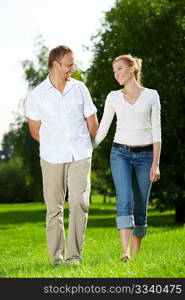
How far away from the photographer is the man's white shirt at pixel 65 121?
761 cm

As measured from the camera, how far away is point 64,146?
7629mm

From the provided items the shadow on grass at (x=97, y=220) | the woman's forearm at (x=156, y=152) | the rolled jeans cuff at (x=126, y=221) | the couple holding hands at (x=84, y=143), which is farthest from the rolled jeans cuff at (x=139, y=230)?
the shadow on grass at (x=97, y=220)

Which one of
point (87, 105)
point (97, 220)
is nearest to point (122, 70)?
point (87, 105)

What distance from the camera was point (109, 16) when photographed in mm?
29016

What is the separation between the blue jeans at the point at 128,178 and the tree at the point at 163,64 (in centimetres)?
1772

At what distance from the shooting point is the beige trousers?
7.61 metres

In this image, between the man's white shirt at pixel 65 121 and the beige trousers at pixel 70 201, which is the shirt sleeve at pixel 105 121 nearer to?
the man's white shirt at pixel 65 121

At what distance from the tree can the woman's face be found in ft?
58.2

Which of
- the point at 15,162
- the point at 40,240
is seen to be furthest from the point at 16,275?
the point at 15,162

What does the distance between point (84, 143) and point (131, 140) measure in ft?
1.88

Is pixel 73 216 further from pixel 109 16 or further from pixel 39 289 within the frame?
pixel 109 16

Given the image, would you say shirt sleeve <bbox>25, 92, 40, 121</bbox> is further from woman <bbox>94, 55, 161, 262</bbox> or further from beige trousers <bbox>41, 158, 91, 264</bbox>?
woman <bbox>94, 55, 161, 262</bbox>

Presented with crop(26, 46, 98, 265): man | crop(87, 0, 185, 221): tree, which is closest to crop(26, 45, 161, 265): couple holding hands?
crop(26, 46, 98, 265): man

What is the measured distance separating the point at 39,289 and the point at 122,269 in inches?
39.7
